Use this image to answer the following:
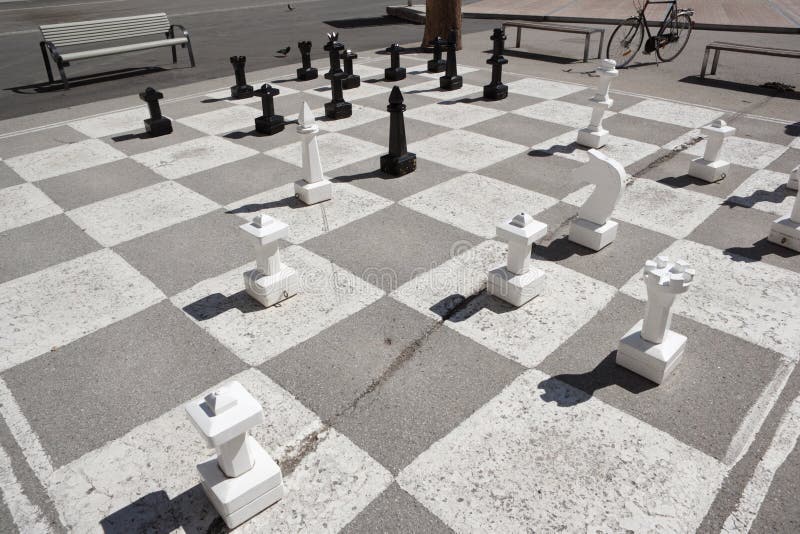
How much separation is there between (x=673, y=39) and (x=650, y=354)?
10.6m

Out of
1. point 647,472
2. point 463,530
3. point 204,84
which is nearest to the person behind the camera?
point 463,530

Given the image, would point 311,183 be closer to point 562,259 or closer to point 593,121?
point 562,259

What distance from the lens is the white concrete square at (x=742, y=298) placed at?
399cm

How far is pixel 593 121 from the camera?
23.8 feet

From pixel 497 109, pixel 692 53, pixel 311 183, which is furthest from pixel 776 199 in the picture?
pixel 692 53

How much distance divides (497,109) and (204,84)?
226 inches

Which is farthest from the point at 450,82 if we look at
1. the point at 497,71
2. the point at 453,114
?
the point at 453,114

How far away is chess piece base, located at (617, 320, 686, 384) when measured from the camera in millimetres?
3520

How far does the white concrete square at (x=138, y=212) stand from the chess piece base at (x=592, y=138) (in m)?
4.58

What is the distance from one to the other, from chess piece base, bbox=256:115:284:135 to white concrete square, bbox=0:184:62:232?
2852 mm

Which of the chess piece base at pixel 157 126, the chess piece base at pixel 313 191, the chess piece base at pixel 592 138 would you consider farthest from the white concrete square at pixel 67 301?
the chess piece base at pixel 592 138

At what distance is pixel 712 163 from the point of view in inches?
247

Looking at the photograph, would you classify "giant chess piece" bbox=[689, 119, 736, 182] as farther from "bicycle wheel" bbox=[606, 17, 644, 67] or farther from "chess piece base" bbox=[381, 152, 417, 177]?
"bicycle wheel" bbox=[606, 17, 644, 67]

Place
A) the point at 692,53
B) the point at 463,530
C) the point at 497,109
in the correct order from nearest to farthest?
1. the point at 463,530
2. the point at 497,109
3. the point at 692,53
